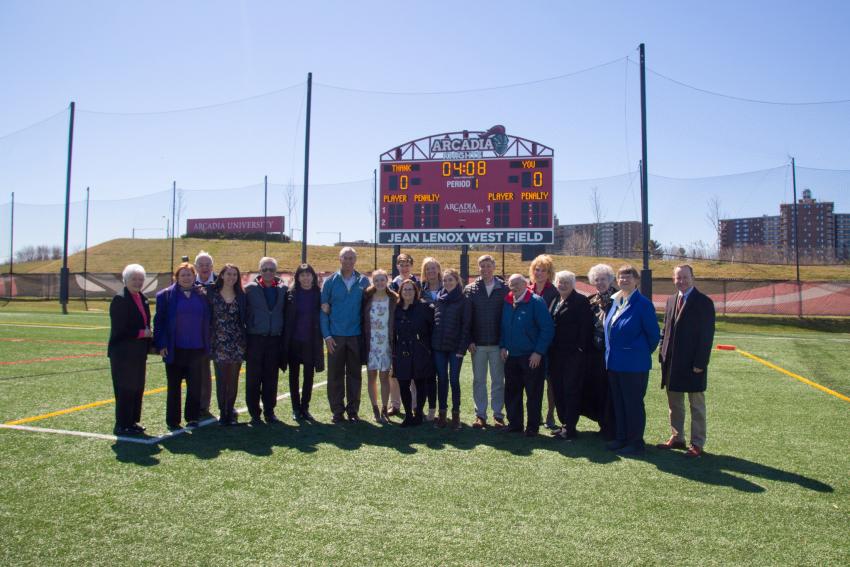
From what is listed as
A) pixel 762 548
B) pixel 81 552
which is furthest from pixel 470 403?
pixel 81 552

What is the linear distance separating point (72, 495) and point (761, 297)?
23324 millimetres

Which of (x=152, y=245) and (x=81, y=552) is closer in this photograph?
(x=81, y=552)

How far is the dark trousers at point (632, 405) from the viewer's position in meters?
5.16

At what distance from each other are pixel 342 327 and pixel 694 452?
3.58 metres

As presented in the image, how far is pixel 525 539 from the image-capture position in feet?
11.1

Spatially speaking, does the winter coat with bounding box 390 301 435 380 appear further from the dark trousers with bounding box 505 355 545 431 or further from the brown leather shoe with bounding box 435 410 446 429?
the dark trousers with bounding box 505 355 545 431

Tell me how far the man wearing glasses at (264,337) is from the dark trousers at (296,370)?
0.17 m

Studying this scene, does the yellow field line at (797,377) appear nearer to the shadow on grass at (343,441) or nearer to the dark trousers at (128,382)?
the shadow on grass at (343,441)

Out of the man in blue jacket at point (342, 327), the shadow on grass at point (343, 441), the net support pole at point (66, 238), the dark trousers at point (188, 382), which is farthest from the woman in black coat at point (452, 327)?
the net support pole at point (66, 238)

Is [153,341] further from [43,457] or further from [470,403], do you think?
[470,403]

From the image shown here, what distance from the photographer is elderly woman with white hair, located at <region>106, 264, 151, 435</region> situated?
5.62 m

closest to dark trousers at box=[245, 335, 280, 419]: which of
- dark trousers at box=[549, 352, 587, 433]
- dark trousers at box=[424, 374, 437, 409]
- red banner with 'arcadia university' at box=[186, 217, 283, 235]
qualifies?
dark trousers at box=[424, 374, 437, 409]

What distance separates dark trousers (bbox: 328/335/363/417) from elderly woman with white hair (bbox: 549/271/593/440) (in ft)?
6.85

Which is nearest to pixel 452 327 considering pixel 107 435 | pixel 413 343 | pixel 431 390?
pixel 413 343
